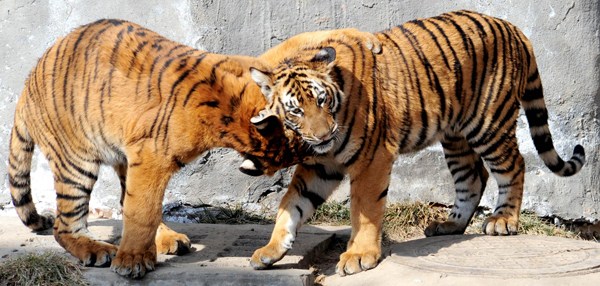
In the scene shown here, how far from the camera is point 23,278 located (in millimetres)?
3232

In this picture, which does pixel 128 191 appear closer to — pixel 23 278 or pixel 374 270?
pixel 23 278

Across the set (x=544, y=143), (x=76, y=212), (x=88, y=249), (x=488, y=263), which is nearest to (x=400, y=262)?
(x=488, y=263)

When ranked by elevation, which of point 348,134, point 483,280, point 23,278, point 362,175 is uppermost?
point 348,134

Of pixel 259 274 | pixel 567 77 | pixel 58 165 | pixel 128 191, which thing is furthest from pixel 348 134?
pixel 567 77

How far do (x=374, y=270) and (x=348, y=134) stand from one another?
846 mm

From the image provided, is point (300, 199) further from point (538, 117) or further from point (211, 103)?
point (538, 117)

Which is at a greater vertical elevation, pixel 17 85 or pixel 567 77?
Answer: pixel 567 77

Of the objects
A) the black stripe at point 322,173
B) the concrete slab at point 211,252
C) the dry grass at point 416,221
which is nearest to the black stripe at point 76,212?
the concrete slab at point 211,252

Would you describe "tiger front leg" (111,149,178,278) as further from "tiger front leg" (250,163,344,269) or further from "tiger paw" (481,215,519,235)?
"tiger paw" (481,215,519,235)

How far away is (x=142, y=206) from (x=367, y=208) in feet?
4.40

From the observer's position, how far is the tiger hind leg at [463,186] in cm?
437

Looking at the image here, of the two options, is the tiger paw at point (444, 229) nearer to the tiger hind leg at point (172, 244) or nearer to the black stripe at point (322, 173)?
the black stripe at point (322, 173)

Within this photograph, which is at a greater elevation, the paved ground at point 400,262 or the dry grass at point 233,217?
the paved ground at point 400,262

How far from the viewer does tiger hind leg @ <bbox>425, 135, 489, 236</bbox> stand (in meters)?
4.37
